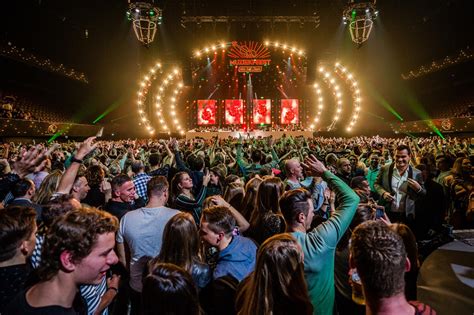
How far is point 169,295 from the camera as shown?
1.36 meters

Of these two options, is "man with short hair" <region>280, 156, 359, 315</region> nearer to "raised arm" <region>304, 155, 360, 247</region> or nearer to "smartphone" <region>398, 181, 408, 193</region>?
"raised arm" <region>304, 155, 360, 247</region>

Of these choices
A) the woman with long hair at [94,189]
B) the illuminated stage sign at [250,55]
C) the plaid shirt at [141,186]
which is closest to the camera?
the woman with long hair at [94,189]

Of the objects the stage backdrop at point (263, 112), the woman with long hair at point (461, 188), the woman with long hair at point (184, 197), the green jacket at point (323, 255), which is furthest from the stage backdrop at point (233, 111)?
the green jacket at point (323, 255)

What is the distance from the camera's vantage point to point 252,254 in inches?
94.6

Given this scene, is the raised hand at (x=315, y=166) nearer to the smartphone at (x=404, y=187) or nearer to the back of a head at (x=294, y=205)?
the back of a head at (x=294, y=205)

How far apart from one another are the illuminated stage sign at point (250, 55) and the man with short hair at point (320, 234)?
2496cm

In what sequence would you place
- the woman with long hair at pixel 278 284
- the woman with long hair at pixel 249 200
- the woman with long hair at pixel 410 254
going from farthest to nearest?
the woman with long hair at pixel 249 200, the woman with long hair at pixel 410 254, the woman with long hair at pixel 278 284

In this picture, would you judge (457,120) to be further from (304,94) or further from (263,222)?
(263,222)

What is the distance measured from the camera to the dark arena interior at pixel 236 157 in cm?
166

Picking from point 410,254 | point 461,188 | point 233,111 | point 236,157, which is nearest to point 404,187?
point 461,188

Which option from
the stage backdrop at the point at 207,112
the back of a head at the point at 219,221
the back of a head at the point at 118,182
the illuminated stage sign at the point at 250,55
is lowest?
the back of a head at the point at 219,221

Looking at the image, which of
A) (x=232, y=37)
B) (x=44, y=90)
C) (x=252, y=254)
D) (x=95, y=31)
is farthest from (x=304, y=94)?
(x=252, y=254)

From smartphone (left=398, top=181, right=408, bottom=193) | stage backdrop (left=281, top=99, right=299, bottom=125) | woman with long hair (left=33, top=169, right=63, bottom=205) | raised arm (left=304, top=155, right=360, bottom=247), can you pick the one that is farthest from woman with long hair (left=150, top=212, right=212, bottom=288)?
stage backdrop (left=281, top=99, right=299, bottom=125)

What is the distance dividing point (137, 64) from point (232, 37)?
773 cm
